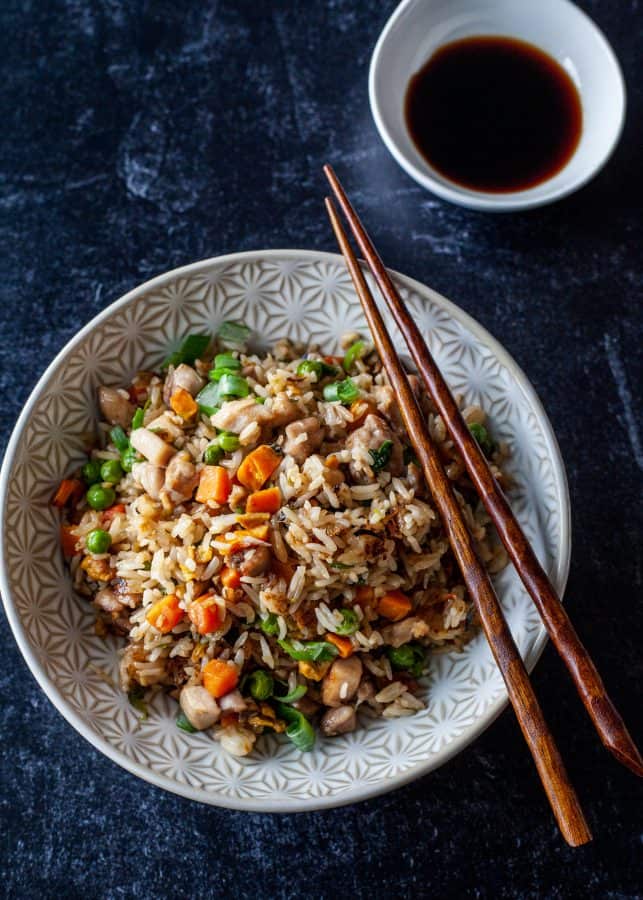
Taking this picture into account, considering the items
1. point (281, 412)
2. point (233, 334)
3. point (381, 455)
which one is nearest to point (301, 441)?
point (281, 412)

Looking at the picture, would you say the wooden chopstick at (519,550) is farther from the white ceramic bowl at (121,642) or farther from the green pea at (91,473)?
Answer: the green pea at (91,473)

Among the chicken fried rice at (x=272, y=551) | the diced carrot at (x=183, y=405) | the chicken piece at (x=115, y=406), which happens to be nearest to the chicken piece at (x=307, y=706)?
the chicken fried rice at (x=272, y=551)

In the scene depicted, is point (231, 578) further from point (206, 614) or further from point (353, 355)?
point (353, 355)

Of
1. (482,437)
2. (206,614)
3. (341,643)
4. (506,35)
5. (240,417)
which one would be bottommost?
(341,643)

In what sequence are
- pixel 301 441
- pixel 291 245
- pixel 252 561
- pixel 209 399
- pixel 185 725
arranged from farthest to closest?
1. pixel 291 245
2. pixel 209 399
3. pixel 185 725
4. pixel 301 441
5. pixel 252 561

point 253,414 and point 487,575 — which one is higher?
point 253,414

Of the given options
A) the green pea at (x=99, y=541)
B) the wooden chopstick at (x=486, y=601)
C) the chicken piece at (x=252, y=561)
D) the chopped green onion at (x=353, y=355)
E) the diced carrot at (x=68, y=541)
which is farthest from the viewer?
the chopped green onion at (x=353, y=355)
